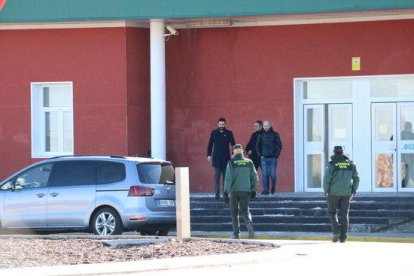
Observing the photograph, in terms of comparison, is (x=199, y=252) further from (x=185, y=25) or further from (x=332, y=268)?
(x=185, y=25)

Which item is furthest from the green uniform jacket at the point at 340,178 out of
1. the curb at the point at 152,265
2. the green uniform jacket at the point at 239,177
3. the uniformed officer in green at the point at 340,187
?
the curb at the point at 152,265

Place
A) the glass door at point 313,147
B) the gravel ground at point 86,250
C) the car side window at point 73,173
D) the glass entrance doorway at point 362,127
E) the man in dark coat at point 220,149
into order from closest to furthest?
the gravel ground at point 86,250 < the car side window at point 73,173 < the man in dark coat at point 220,149 < the glass entrance doorway at point 362,127 < the glass door at point 313,147

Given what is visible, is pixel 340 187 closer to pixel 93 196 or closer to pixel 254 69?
pixel 93 196

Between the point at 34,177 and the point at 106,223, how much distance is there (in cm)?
202

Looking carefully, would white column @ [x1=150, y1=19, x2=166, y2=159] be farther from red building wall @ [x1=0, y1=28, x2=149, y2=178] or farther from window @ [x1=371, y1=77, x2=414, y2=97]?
window @ [x1=371, y1=77, x2=414, y2=97]

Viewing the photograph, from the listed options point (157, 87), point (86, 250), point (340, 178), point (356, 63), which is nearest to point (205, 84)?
point (157, 87)

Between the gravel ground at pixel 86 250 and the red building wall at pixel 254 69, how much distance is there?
411 inches

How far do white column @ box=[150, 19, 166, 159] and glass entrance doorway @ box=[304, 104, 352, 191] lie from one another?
3720 millimetres

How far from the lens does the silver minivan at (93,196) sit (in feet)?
74.2

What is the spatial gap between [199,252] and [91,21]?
12456mm

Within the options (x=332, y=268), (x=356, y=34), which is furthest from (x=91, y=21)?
(x=332, y=268)

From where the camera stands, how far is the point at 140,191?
22.6 metres

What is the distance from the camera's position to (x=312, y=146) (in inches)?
1162

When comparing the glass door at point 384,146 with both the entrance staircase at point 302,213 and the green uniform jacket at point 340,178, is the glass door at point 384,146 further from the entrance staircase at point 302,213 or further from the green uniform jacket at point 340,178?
the green uniform jacket at point 340,178
